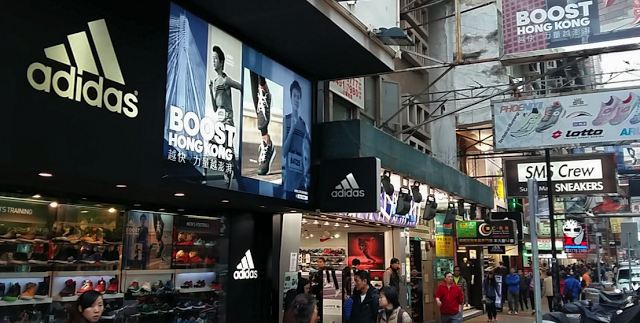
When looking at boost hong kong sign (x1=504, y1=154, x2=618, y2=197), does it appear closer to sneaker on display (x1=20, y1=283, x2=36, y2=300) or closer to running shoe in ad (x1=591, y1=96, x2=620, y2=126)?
running shoe in ad (x1=591, y1=96, x2=620, y2=126)

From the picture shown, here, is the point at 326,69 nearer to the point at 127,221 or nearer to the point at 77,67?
the point at 127,221

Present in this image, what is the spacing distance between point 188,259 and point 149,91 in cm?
391

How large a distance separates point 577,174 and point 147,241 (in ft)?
36.8

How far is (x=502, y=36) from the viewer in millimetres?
12727

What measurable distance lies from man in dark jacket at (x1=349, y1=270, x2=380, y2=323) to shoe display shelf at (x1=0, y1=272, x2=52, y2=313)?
3.94m

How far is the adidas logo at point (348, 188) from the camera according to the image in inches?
388

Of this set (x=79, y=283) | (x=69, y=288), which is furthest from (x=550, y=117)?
(x=69, y=288)

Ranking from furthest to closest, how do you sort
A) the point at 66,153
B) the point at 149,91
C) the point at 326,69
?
1. the point at 326,69
2. the point at 149,91
3. the point at 66,153

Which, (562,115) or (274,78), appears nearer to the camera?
(274,78)

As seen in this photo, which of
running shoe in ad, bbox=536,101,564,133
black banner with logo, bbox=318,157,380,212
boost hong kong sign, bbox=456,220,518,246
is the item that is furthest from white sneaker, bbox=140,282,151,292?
boost hong kong sign, bbox=456,220,518,246

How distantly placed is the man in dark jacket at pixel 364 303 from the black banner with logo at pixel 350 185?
2083 millimetres

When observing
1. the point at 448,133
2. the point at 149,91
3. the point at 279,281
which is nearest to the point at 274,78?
the point at 149,91

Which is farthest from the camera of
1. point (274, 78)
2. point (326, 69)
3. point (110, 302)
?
point (326, 69)

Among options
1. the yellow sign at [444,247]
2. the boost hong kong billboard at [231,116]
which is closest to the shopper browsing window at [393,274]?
the boost hong kong billboard at [231,116]
